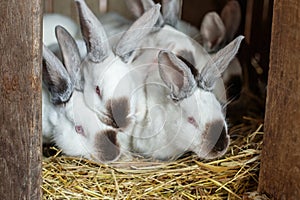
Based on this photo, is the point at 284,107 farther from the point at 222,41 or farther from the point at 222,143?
the point at 222,41

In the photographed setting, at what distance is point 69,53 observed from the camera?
2.75 meters

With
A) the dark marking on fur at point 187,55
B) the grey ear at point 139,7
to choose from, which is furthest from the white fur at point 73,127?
the grey ear at point 139,7

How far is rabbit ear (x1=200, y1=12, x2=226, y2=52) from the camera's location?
332 cm

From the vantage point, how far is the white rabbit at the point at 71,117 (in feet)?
8.89

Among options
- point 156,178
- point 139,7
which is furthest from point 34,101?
point 139,7

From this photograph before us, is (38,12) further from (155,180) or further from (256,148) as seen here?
(256,148)

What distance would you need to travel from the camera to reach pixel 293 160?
7.64ft

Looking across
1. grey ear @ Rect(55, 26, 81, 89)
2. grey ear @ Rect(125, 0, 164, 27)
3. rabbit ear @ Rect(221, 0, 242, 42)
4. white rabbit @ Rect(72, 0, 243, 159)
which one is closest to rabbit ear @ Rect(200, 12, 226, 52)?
rabbit ear @ Rect(221, 0, 242, 42)

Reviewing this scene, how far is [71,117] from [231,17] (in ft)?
3.62

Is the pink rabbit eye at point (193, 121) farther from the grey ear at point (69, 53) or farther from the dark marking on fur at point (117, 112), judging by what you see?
the grey ear at point (69, 53)

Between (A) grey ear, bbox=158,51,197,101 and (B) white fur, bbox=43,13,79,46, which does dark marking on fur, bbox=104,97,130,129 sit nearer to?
(A) grey ear, bbox=158,51,197,101

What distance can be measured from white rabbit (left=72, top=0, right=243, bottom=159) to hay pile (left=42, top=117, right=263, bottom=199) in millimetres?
89

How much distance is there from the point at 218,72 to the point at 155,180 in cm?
51

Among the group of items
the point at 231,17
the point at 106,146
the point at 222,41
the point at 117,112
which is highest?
the point at 231,17
